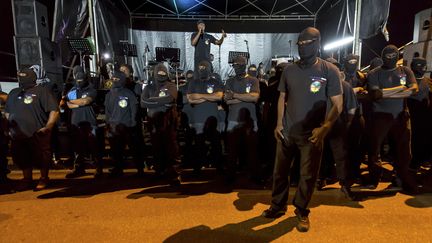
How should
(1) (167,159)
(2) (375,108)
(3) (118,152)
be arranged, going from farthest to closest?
(3) (118,152) < (1) (167,159) < (2) (375,108)

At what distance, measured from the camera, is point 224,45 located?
1477cm

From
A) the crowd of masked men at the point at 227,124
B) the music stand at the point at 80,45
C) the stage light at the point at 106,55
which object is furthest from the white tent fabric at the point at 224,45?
the crowd of masked men at the point at 227,124

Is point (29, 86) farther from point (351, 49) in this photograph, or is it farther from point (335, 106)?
point (351, 49)

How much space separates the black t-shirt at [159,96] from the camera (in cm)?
500

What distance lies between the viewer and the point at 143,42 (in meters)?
14.1

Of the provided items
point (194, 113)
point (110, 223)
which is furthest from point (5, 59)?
point (110, 223)

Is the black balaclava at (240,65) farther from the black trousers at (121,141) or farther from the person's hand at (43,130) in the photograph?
the person's hand at (43,130)

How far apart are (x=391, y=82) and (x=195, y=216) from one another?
3.64 meters

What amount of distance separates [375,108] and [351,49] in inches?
259

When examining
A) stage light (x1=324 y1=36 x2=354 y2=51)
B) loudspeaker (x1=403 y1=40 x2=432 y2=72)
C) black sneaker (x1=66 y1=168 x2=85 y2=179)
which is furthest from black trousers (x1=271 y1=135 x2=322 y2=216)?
stage light (x1=324 y1=36 x2=354 y2=51)

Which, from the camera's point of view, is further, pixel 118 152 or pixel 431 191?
pixel 118 152

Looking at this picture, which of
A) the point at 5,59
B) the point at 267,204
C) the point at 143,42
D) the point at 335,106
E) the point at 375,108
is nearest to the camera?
the point at 335,106

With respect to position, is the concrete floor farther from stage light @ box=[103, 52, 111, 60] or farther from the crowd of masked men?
stage light @ box=[103, 52, 111, 60]

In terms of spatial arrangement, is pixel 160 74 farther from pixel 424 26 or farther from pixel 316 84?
pixel 424 26
